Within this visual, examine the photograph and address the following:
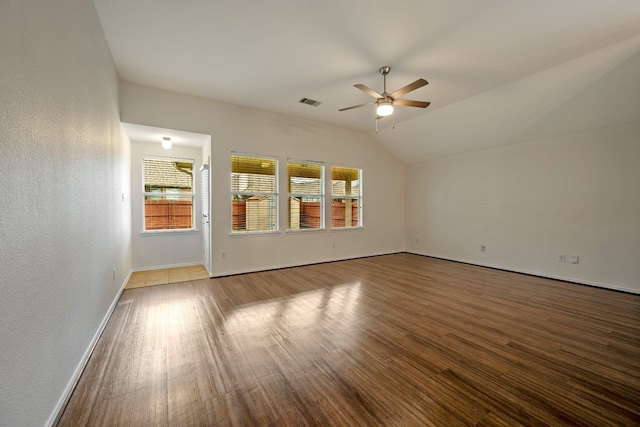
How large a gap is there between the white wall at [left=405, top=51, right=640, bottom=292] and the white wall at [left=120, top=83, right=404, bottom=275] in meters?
1.59

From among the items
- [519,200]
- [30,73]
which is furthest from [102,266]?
[519,200]

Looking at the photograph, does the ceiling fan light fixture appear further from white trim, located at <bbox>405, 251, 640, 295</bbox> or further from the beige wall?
white trim, located at <bbox>405, 251, 640, 295</bbox>

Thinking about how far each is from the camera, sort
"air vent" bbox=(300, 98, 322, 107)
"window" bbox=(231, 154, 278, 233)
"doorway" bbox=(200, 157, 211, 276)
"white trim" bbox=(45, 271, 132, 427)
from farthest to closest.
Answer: "window" bbox=(231, 154, 278, 233) → "doorway" bbox=(200, 157, 211, 276) → "air vent" bbox=(300, 98, 322, 107) → "white trim" bbox=(45, 271, 132, 427)

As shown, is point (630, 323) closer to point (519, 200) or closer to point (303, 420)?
point (519, 200)

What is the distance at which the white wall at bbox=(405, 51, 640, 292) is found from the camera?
3.68 m

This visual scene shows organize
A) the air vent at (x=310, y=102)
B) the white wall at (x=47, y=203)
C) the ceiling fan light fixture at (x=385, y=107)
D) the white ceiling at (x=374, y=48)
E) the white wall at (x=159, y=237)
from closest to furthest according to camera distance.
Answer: the white wall at (x=47, y=203), the white ceiling at (x=374, y=48), the ceiling fan light fixture at (x=385, y=107), the air vent at (x=310, y=102), the white wall at (x=159, y=237)

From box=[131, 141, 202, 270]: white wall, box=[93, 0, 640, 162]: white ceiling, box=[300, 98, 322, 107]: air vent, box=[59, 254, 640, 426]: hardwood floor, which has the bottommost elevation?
box=[59, 254, 640, 426]: hardwood floor

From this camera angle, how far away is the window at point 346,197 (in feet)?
19.6

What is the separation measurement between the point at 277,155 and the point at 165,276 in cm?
305

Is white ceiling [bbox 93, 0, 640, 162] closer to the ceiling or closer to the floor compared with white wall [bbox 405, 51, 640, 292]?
closer to the ceiling

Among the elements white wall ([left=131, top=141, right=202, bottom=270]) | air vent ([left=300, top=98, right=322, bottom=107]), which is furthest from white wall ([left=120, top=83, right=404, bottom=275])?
white wall ([left=131, top=141, right=202, bottom=270])

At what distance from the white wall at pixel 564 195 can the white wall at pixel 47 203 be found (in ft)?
18.0

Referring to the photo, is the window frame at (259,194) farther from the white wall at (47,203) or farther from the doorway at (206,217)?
the white wall at (47,203)

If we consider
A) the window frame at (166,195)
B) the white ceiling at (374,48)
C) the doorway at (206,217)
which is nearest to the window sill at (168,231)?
the window frame at (166,195)
